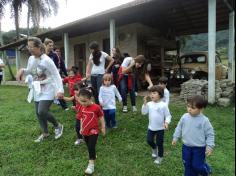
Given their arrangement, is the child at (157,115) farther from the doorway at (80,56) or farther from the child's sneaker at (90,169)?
the doorway at (80,56)

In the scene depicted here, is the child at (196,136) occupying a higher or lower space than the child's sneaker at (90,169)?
higher

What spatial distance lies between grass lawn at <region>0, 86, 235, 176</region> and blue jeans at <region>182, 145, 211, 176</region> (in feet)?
1.67

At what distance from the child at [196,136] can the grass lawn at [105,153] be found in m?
0.36

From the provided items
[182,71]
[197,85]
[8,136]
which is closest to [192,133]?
[8,136]

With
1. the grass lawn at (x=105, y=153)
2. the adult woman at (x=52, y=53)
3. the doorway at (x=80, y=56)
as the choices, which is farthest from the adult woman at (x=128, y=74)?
the doorway at (x=80, y=56)

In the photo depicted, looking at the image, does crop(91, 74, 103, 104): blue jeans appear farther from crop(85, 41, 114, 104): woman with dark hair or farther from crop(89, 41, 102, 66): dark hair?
crop(89, 41, 102, 66): dark hair

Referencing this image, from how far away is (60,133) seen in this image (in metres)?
6.01

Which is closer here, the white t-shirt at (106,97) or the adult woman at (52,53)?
the white t-shirt at (106,97)

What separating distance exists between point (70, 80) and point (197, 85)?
3.91m

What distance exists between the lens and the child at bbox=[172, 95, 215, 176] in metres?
3.66

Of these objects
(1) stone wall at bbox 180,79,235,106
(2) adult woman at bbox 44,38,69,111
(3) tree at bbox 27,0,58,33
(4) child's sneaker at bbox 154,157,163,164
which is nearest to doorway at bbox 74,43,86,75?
(3) tree at bbox 27,0,58,33

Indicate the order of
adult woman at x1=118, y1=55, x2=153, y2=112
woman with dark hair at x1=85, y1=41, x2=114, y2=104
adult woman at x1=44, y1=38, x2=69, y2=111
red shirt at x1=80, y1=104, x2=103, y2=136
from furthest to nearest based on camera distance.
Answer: adult woman at x1=118, y1=55, x2=153, y2=112, adult woman at x1=44, y1=38, x2=69, y2=111, woman with dark hair at x1=85, y1=41, x2=114, y2=104, red shirt at x1=80, y1=104, x2=103, y2=136

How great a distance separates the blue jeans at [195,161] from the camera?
12.3 ft

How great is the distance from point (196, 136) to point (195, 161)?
1.03 ft
